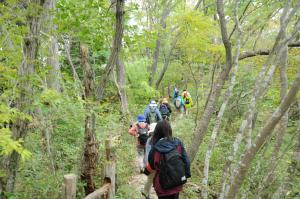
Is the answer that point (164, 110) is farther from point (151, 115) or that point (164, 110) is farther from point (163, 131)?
point (163, 131)

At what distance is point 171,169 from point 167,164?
3.8 inches

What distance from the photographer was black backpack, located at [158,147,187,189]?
4137 millimetres

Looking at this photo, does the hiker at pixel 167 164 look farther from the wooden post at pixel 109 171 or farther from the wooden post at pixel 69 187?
the wooden post at pixel 69 187

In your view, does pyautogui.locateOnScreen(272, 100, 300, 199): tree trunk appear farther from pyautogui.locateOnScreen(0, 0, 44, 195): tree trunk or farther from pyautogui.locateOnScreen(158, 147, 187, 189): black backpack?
pyautogui.locateOnScreen(0, 0, 44, 195): tree trunk

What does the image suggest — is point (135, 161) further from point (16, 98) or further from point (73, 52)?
point (73, 52)

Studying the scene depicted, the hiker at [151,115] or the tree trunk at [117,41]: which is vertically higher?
the tree trunk at [117,41]

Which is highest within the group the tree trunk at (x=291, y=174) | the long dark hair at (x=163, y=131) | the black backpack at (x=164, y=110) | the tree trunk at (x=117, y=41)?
the tree trunk at (x=117, y=41)

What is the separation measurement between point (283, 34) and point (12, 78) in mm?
4565

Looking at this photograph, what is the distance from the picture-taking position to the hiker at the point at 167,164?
4148 mm

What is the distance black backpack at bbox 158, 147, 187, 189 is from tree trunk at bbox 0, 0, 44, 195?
2.05 metres

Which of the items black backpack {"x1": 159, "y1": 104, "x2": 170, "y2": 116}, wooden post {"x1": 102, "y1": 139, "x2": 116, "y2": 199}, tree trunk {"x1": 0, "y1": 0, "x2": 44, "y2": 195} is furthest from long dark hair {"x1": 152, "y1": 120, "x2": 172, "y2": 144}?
black backpack {"x1": 159, "y1": 104, "x2": 170, "y2": 116}

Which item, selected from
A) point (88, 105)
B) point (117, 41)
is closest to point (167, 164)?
point (88, 105)

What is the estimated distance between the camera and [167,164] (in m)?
4.13

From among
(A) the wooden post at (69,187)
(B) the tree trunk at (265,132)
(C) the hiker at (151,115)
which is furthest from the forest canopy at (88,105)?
(C) the hiker at (151,115)
